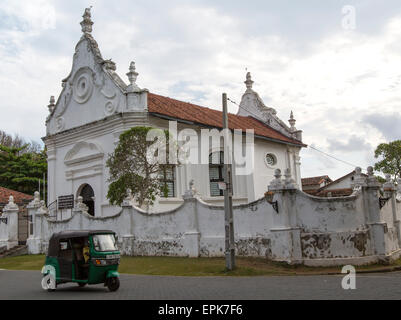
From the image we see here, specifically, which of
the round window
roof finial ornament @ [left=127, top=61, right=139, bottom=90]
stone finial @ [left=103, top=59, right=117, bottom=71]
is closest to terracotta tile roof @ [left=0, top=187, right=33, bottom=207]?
stone finial @ [left=103, top=59, right=117, bottom=71]

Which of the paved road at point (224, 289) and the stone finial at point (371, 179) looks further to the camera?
the stone finial at point (371, 179)

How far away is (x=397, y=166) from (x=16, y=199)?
30.7 meters

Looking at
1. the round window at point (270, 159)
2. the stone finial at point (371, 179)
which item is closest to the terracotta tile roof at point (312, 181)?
the round window at point (270, 159)

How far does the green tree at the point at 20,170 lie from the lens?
3778 cm

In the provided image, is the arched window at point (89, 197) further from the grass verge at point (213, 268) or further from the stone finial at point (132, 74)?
the grass verge at point (213, 268)

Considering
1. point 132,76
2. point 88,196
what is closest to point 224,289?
point 132,76

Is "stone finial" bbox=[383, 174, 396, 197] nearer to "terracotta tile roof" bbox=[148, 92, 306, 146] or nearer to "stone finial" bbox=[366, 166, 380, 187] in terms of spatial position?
"stone finial" bbox=[366, 166, 380, 187]

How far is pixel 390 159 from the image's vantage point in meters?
39.7

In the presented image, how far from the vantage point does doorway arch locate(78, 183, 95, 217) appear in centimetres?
2486

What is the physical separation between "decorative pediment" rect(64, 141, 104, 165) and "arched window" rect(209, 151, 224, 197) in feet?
20.9

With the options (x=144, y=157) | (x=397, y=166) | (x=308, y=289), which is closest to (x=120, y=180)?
(x=144, y=157)

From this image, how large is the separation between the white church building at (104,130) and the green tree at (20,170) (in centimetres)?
1106

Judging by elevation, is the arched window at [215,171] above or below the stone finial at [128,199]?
above

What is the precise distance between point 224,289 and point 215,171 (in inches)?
661
